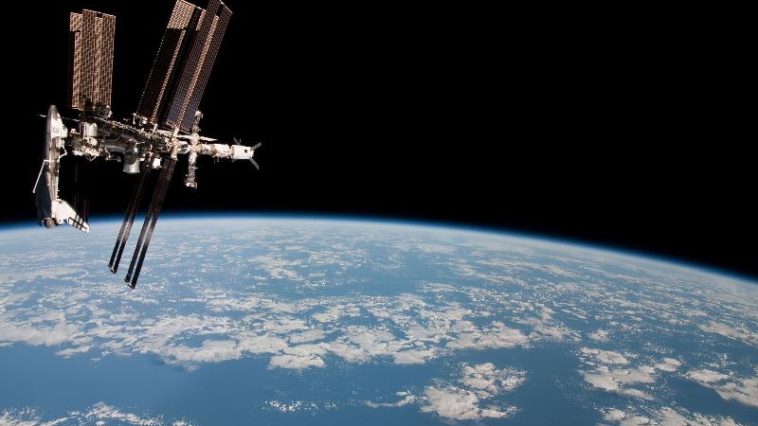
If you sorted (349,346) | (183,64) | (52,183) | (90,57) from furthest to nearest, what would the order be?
(349,346) → (183,64) → (90,57) → (52,183)

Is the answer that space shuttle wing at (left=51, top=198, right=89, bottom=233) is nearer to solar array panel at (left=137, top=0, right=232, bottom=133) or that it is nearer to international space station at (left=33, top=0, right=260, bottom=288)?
international space station at (left=33, top=0, right=260, bottom=288)

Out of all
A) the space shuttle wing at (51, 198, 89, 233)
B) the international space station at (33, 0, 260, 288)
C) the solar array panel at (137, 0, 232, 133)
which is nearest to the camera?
the space shuttle wing at (51, 198, 89, 233)

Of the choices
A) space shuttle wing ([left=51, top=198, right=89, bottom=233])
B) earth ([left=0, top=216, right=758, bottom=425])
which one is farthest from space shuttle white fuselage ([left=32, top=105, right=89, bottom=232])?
earth ([left=0, top=216, right=758, bottom=425])

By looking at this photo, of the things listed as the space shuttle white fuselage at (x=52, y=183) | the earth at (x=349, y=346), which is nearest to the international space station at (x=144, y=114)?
the space shuttle white fuselage at (x=52, y=183)

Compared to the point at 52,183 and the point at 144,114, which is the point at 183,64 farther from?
the point at 52,183

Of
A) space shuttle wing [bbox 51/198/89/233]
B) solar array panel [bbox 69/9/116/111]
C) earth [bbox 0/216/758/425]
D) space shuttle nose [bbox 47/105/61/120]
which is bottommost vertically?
earth [bbox 0/216/758/425]

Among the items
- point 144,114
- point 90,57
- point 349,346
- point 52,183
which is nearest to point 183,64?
point 144,114
